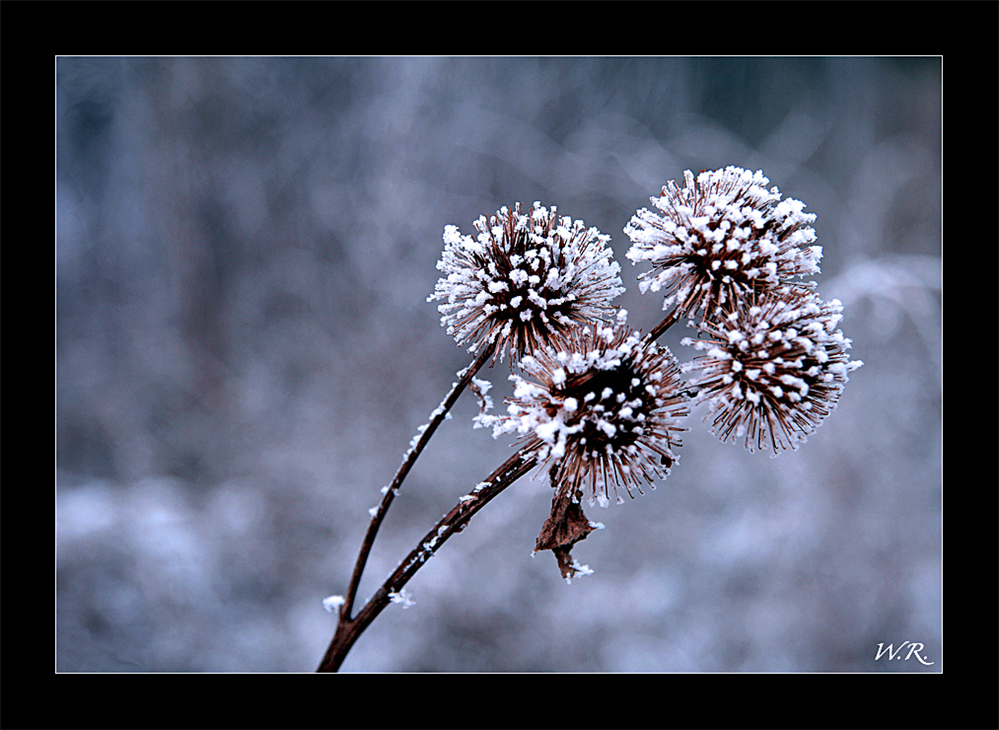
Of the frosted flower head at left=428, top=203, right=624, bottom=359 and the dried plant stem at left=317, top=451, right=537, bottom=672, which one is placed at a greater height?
the frosted flower head at left=428, top=203, right=624, bottom=359

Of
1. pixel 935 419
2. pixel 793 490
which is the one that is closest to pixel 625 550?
pixel 793 490

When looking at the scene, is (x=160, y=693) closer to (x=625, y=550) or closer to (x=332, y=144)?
(x=625, y=550)

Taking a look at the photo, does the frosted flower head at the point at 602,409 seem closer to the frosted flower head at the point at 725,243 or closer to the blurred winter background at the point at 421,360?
the frosted flower head at the point at 725,243
